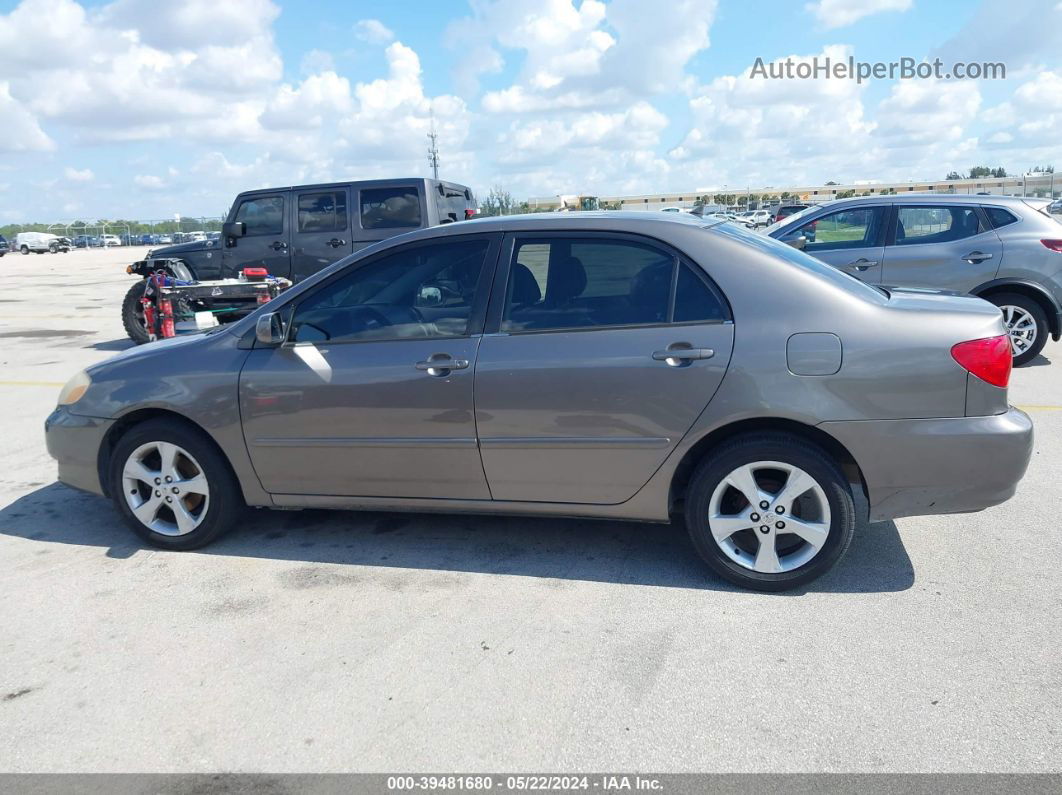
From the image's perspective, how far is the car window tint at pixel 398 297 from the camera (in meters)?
4.09

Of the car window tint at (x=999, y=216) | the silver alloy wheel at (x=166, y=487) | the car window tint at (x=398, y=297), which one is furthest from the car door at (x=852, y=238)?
the silver alloy wheel at (x=166, y=487)

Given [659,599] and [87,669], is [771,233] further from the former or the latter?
[87,669]

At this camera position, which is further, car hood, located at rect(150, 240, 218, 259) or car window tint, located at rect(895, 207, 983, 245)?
car hood, located at rect(150, 240, 218, 259)

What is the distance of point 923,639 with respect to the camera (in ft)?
10.8

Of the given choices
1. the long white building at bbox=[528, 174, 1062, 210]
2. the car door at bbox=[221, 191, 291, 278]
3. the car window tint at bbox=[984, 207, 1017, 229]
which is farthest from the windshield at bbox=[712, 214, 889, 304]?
the long white building at bbox=[528, 174, 1062, 210]

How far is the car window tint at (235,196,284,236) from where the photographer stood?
1065 centimetres

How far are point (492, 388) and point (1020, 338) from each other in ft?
22.2

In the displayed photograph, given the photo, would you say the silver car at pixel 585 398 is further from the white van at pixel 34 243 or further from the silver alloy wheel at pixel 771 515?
the white van at pixel 34 243

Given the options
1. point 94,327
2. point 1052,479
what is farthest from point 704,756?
point 94,327

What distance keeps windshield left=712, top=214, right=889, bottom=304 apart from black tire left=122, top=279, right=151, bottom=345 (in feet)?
31.7

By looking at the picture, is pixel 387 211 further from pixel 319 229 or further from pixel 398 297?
pixel 398 297

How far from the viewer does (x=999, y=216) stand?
27.0 ft

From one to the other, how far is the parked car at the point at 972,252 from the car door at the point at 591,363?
521cm

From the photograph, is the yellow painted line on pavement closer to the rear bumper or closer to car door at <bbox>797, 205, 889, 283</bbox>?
car door at <bbox>797, 205, 889, 283</bbox>
